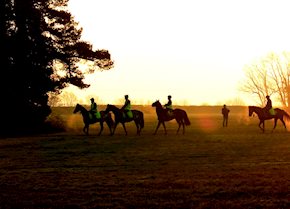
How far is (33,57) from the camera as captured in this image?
38719 millimetres

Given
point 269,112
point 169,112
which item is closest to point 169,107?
point 169,112

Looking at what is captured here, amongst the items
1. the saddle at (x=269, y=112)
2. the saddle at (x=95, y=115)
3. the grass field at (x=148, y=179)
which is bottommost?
the grass field at (x=148, y=179)

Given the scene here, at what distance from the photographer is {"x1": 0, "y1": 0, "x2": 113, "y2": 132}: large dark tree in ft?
123

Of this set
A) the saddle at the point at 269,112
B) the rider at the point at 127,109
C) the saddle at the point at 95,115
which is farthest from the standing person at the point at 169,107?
the saddle at the point at 269,112

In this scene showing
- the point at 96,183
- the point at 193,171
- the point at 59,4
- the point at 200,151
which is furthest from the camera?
the point at 59,4

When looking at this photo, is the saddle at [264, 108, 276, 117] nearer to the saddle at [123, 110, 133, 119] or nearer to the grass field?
the saddle at [123, 110, 133, 119]

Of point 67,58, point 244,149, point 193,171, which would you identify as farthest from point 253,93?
point 193,171

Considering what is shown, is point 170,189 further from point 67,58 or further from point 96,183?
point 67,58

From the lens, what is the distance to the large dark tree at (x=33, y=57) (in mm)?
37469

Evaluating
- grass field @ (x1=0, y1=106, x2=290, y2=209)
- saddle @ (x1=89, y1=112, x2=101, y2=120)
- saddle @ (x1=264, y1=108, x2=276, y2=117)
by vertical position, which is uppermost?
saddle @ (x1=264, y1=108, x2=276, y2=117)

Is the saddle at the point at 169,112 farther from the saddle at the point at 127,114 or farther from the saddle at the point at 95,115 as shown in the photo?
the saddle at the point at 95,115

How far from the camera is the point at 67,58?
136 feet

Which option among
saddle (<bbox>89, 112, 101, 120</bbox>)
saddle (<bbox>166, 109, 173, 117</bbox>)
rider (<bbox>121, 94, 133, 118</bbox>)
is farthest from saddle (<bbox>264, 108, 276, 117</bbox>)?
saddle (<bbox>89, 112, 101, 120</bbox>)

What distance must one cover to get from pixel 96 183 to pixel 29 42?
92.3ft
